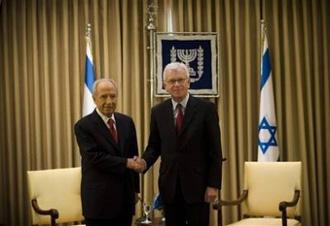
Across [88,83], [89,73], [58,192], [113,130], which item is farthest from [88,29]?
[113,130]

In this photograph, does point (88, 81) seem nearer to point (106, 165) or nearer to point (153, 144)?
point (153, 144)

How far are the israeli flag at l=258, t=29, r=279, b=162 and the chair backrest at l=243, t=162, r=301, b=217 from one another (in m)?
0.54

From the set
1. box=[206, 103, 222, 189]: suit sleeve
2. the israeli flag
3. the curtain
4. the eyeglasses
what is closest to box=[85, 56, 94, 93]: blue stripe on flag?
the curtain

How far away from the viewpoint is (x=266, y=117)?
17.6ft

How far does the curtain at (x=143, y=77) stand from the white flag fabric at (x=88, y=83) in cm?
19

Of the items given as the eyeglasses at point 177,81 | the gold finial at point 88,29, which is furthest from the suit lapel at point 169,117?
the gold finial at point 88,29

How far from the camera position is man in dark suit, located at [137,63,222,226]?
121 inches

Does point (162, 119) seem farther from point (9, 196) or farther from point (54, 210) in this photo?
point (9, 196)

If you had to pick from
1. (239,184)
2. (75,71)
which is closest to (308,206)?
(239,184)

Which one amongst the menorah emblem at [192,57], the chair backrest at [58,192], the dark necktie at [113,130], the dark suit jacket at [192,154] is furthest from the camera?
the menorah emblem at [192,57]

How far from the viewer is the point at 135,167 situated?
316 centimetres

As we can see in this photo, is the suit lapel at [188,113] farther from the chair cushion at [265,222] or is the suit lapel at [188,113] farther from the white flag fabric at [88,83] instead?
the white flag fabric at [88,83]

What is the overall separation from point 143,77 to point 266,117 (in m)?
1.38

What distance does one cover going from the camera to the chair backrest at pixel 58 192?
4.61 m
